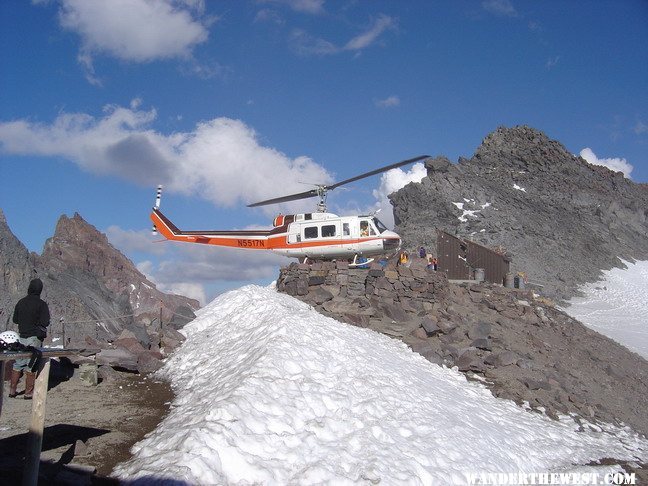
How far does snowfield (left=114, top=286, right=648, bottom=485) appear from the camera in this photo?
22.2 feet

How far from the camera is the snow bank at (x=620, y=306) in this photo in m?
30.7

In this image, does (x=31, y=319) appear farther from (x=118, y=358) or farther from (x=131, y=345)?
(x=131, y=345)

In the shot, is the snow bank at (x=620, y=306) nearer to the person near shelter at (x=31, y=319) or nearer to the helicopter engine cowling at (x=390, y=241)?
the helicopter engine cowling at (x=390, y=241)

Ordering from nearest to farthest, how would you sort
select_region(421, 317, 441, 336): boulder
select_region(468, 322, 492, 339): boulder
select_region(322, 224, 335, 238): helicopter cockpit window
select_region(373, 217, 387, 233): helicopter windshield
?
select_region(421, 317, 441, 336): boulder → select_region(468, 322, 492, 339): boulder → select_region(322, 224, 335, 238): helicopter cockpit window → select_region(373, 217, 387, 233): helicopter windshield

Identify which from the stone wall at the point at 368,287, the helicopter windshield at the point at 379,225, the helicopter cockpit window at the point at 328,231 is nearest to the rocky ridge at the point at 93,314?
the stone wall at the point at 368,287

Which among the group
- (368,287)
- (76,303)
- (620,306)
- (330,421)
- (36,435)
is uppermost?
(620,306)

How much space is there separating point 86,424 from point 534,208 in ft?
228

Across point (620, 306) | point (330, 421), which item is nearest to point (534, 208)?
point (620, 306)

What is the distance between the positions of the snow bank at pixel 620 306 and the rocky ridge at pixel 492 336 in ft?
33.9

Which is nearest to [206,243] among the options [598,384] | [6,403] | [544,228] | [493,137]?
[6,403]

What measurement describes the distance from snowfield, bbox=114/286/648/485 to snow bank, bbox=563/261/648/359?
19.2 metres

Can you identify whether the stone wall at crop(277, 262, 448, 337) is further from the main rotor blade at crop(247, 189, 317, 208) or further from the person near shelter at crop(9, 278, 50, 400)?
the person near shelter at crop(9, 278, 50, 400)

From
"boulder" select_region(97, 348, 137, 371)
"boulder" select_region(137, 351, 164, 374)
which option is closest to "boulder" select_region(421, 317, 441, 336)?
"boulder" select_region(137, 351, 164, 374)

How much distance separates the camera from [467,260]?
27.3 metres
